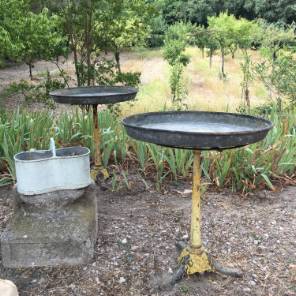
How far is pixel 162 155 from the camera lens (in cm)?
375

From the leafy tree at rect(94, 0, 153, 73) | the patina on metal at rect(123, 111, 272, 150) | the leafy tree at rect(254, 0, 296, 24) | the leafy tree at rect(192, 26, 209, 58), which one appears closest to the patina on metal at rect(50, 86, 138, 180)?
the patina on metal at rect(123, 111, 272, 150)

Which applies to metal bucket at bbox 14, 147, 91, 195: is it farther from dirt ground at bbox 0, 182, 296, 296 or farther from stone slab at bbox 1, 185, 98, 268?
dirt ground at bbox 0, 182, 296, 296

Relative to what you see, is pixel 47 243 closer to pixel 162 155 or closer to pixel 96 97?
pixel 96 97

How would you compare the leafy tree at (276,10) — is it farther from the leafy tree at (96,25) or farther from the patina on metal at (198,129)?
the patina on metal at (198,129)

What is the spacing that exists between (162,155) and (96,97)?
0.86 meters

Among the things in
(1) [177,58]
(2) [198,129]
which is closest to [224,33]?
(1) [177,58]

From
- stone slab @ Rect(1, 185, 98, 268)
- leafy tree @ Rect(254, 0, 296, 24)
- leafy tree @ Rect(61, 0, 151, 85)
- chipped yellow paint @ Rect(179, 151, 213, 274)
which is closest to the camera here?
chipped yellow paint @ Rect(179, 151, 213, 274)

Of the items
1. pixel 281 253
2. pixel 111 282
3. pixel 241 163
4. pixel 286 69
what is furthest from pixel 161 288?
pixel 286 69

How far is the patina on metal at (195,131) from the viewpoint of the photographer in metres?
2.00

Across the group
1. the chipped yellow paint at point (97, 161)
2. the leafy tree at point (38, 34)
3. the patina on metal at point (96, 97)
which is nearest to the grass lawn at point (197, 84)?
the leafy tree at point (38, 34)

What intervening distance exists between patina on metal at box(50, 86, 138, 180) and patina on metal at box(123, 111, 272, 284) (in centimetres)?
72

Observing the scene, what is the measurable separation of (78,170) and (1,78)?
54.7 ft

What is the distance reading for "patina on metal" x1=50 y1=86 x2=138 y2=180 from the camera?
315 cm

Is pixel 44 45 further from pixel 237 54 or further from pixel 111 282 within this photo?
pixel 237 54
